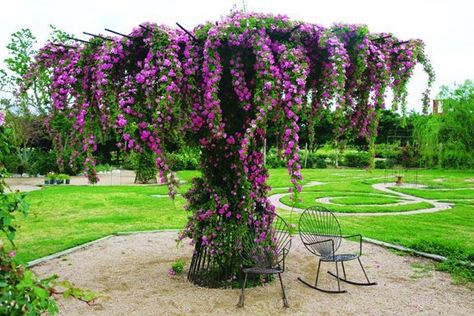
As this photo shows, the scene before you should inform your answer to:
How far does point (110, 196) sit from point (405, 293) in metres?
13.3

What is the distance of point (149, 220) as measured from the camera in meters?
12.3

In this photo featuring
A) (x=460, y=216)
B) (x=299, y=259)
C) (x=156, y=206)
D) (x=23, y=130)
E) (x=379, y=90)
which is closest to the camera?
(x=379, y=90)

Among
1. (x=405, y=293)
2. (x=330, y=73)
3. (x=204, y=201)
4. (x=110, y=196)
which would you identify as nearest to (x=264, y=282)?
(x=204, y=201)

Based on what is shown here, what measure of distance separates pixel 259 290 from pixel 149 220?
21.9 feet

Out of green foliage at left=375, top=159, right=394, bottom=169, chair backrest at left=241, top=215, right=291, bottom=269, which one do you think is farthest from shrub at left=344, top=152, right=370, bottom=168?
chair backrest at left=241, top=215, right=291, bottom=269

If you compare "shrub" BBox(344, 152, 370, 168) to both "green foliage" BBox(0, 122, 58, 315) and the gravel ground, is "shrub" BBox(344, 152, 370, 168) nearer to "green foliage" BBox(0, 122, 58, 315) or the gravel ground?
the gravel ground

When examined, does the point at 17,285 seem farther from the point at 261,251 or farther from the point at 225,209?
the point at 261,251

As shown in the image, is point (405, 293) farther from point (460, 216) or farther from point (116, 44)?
point (460, 216)

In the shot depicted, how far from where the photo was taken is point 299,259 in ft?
26.2

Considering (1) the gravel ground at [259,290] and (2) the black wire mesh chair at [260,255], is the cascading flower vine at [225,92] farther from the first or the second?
(1) the gravel ground at [259,290]

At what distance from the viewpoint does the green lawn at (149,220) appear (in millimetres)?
9227

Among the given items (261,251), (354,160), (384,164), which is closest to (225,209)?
(261,251)

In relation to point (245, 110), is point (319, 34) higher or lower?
higher

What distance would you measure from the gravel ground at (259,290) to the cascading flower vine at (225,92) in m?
0.75
